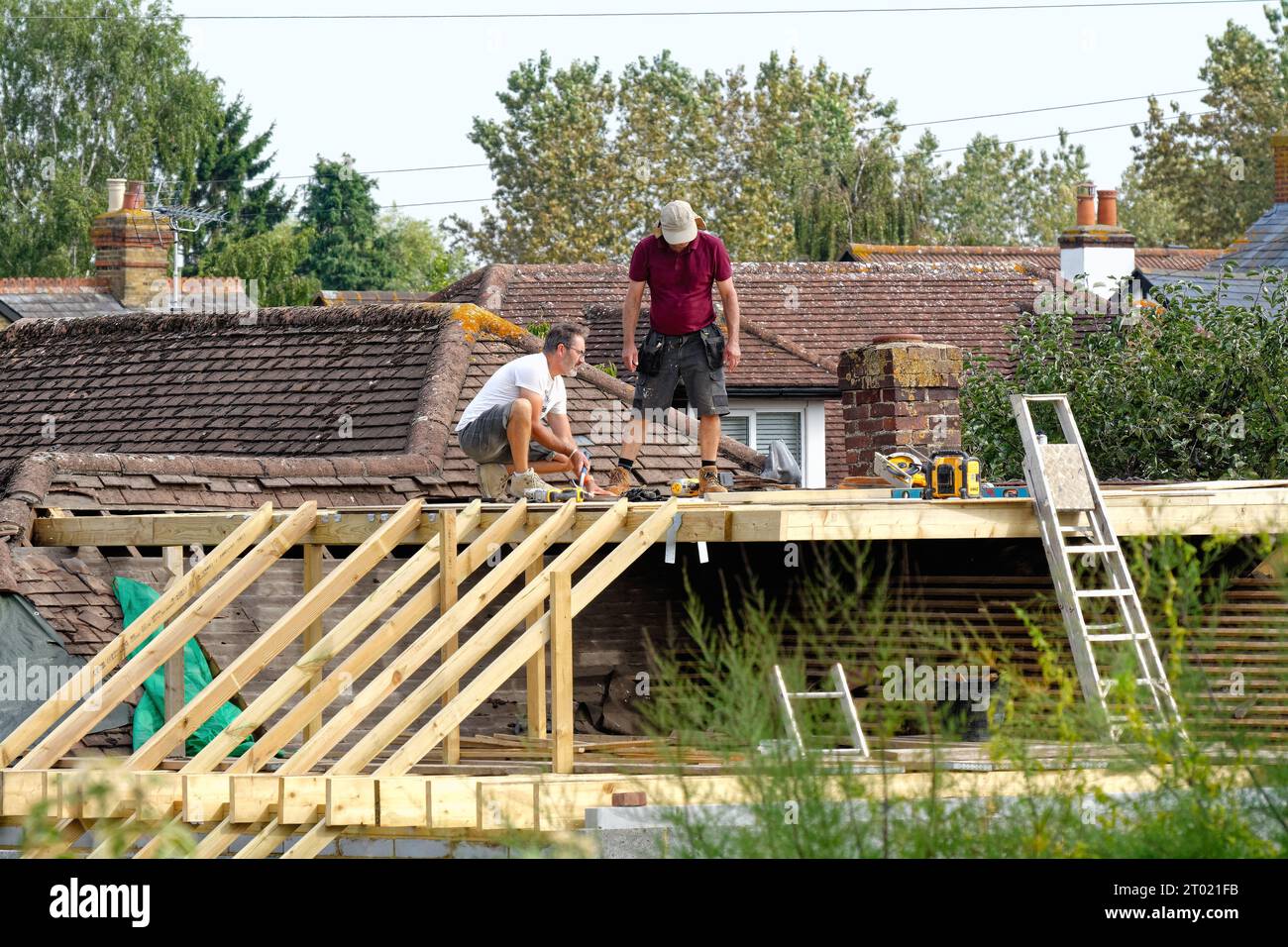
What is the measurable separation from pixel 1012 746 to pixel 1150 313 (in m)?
13.4

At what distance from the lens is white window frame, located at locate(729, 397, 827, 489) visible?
26453 millimetres

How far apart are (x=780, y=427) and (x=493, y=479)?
1492 cm

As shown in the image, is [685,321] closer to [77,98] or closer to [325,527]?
[325,527]

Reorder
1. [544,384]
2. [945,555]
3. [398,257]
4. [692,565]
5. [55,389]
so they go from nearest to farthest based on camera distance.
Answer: [544,384] → [945,555] → [692,565] → [55,389] → [398,257]

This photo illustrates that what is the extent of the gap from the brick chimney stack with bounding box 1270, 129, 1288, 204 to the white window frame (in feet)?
30.2

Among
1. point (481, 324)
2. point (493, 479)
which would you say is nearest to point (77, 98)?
point (481, 324)

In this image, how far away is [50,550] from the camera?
1260 centimetres

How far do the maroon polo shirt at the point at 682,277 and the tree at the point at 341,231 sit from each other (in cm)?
5012

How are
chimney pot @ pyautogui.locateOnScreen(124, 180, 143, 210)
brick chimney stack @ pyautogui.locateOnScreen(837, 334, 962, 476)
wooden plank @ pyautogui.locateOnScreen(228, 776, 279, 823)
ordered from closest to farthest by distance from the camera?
1. wooden plank @ pyautogui.locateOnScreen(228, 776, 279, 823)
2. brick chimney stack @ pyautogui.locateOnScreen(837, 334, 962, 476)
3. chimney pot @ pyautogui.locateOnScreen(124, 180, 143, 210)

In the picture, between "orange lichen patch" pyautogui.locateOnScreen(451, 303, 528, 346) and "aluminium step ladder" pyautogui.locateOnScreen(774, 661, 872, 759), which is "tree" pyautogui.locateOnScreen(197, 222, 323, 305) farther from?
"aluminium step ladder" pyautogui.locateOnScreen(774, 661, 872, 759)

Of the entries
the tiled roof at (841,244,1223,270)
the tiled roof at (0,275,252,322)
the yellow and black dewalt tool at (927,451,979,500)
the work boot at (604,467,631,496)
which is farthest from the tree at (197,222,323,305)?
the yellow and black dewalt tool at (927,451,979,500)

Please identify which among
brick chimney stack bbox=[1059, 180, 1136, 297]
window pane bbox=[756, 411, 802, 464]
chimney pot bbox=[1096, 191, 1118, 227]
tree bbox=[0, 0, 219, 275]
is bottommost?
window pane bbox=[756, 411, 802, 464]
